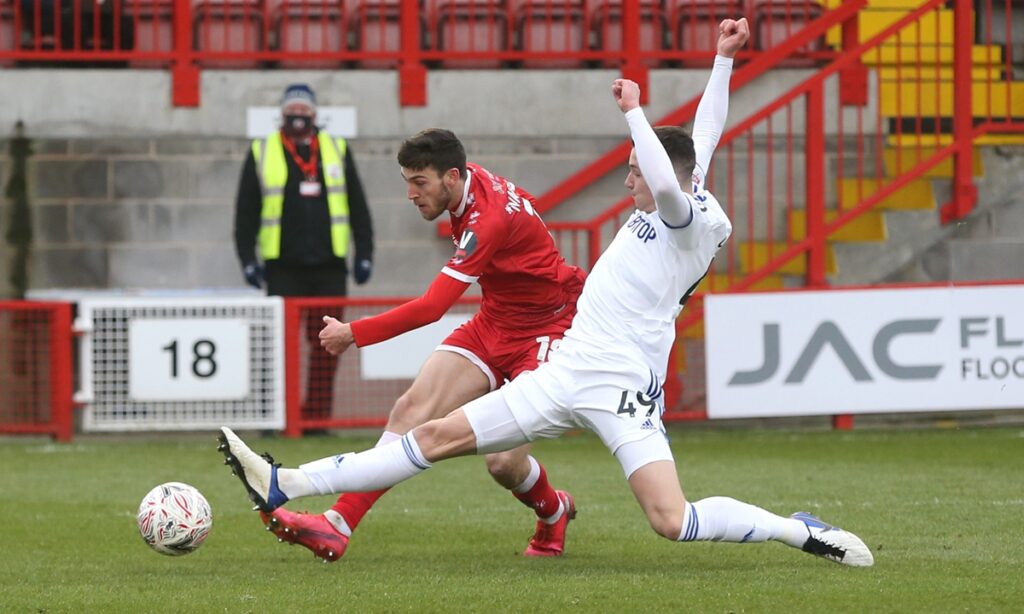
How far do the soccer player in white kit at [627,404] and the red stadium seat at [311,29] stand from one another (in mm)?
8729

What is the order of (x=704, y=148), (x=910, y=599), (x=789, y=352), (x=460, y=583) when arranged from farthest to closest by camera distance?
1. (x=789, y=352)
2. (x=704, y=148)
3. (x=460, y=583)
4. (x=910, y=599)

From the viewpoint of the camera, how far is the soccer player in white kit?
21.7ft

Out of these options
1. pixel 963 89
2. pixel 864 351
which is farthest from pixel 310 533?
pixel 963 89

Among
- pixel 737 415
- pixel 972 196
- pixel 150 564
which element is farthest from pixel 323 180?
pixel 150 564

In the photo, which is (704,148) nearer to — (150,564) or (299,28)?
(150,564)

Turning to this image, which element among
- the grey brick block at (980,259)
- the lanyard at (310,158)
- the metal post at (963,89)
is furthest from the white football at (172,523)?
the grey brick block at (980,259)

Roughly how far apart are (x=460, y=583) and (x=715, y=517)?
0.96 metres

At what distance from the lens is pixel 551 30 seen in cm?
1572

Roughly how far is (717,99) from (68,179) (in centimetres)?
895

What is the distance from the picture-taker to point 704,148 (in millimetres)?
Result: 7133

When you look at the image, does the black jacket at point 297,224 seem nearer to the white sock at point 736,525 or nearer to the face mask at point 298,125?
the face mask at point 298,125

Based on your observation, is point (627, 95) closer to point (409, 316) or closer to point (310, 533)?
point (409, 316)

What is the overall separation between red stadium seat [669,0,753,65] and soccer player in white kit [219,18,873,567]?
8.72 meters

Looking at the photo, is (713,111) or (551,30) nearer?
(713,111)
